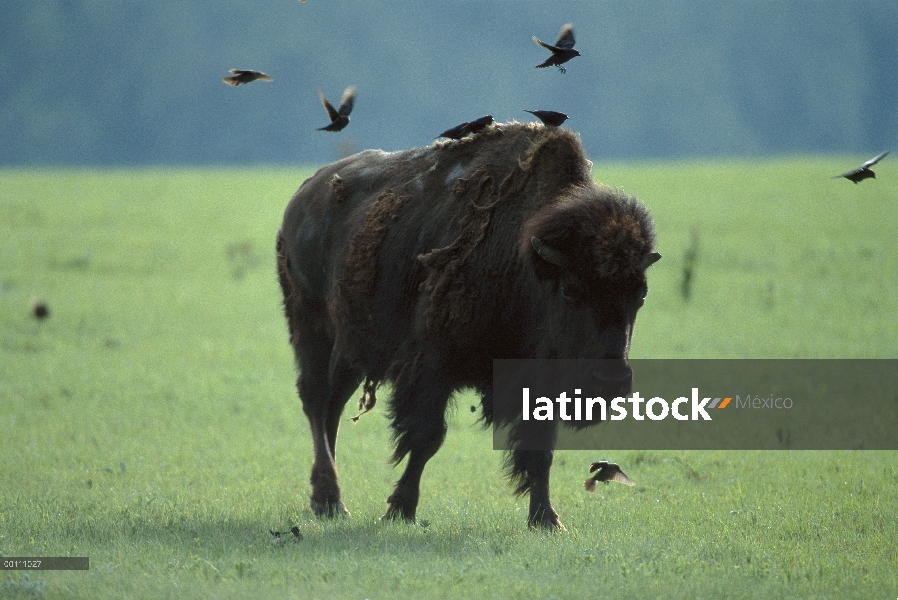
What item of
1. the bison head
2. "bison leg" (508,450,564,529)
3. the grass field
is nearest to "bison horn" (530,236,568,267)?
the bison head

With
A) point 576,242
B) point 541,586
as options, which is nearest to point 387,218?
point 576,242

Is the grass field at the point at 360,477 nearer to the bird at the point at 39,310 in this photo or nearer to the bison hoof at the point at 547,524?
the bison hoof at the point at 547,524

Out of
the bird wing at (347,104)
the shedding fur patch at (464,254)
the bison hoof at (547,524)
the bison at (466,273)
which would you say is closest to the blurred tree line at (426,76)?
the bird wing at (347,104)

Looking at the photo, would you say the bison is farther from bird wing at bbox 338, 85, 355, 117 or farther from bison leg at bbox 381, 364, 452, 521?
bird wing at bbox 338, 85, 355, 117

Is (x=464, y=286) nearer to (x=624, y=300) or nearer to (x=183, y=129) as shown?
(x=624, y=300)

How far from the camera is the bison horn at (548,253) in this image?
683cm

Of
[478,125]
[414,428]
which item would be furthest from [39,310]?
[414,428]

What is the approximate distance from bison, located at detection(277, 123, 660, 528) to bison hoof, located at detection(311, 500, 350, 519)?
16mm

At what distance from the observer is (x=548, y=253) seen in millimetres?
6836

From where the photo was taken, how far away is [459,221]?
300 inches

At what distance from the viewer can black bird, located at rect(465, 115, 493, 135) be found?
26.2 feet

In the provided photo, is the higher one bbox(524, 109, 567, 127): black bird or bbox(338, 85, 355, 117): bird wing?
bbox(338, 85, 355, 117): bird wing

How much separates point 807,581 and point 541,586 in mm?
1445

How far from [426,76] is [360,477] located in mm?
165862
